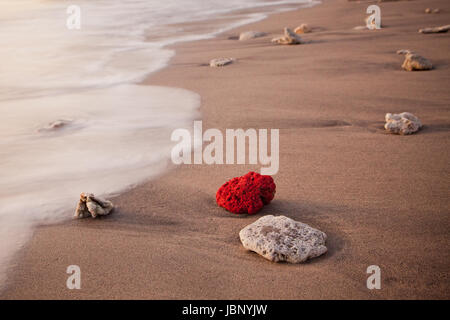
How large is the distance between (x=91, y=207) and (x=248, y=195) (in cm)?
105

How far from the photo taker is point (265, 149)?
341 cm

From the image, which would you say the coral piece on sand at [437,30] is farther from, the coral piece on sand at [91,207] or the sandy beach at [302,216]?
the coral piece on sand at [91,207]

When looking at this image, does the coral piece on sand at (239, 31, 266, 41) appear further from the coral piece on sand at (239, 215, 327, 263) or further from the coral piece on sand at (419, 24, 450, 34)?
the coral piece on sand at (239, 215, 327, 263)

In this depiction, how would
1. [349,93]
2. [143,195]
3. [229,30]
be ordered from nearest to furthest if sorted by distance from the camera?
[143,195], [349,93], [229,30]

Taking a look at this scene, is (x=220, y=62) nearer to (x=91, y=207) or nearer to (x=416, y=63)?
(x=416, y=63)

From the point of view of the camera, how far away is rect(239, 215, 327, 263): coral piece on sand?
2.00m

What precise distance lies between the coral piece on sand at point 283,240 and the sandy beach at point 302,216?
0.05 m

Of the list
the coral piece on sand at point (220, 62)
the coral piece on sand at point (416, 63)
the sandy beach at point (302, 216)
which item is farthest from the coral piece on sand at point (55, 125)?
the coral piece on sand at point (416, 63)

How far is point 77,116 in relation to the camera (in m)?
4.86

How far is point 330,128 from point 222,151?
1.16 metres

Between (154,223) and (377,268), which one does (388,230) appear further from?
(154,223)

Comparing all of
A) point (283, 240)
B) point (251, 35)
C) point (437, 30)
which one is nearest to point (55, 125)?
point (283, 240)

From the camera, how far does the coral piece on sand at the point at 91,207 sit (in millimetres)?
2488

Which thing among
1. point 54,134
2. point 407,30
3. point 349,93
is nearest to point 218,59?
point 349,93
